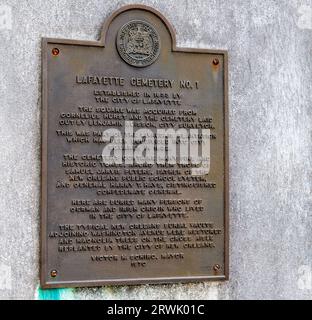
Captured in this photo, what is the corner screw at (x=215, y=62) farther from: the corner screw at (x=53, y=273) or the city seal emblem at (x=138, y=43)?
the corner screw at (x=53, y=273)

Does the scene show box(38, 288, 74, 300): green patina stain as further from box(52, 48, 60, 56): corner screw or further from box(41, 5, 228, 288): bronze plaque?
box(52, 48, 60, 56): corner screw

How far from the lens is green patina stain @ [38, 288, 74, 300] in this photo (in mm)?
4562

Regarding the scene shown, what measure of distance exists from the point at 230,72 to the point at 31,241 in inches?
74.5

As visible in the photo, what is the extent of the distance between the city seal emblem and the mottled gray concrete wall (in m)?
0.17

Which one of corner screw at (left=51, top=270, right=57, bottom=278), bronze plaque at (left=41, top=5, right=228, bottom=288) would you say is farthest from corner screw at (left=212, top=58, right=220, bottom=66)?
corner screw at (left=51, top=270, right=57, bottom=278)

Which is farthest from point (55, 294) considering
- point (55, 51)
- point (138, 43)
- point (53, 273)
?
point (138, 43)

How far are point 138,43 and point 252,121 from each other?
104cm

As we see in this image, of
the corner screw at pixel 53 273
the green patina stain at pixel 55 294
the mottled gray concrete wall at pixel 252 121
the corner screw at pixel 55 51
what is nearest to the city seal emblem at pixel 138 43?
the mottled gray concrete wall at pixel 252 121

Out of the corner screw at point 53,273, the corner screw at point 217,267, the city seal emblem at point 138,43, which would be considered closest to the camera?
the corner screw at point 53,273

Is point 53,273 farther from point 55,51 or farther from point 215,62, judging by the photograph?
point 215,62

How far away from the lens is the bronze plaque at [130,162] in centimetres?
457

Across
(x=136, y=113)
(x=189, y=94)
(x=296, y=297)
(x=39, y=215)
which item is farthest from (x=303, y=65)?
(x=39, y=215)

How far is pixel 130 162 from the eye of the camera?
185 inches

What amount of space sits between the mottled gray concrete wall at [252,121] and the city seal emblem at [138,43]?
0.17 meters
